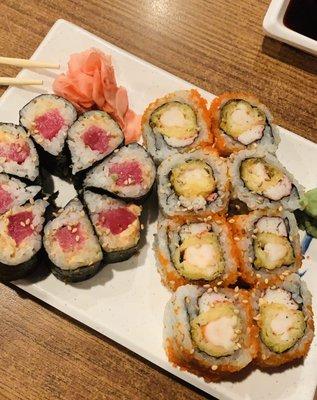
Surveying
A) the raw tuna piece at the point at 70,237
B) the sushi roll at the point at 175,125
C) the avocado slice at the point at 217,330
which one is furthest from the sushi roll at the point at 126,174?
the avocado slice at the point at 217,330

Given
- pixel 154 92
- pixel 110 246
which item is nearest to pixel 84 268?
pixel 110 246

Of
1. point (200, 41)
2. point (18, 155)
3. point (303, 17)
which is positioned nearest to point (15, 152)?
point (18, 155)

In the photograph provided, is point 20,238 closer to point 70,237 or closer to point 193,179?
point 70,237

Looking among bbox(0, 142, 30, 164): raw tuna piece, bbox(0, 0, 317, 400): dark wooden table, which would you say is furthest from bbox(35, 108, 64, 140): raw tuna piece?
bbox(0, 0, 317, 400): dark wooden table

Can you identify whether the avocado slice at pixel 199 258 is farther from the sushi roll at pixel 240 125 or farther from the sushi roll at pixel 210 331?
the sushi roll at pixel 240 125

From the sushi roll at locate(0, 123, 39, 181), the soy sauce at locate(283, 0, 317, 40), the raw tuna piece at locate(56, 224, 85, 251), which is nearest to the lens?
the raw tuna piece at locate(56, 224, 85, 251)

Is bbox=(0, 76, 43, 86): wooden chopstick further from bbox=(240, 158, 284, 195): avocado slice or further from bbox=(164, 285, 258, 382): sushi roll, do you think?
bbox=(164, 285, 258, 382): sushi roll
